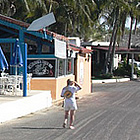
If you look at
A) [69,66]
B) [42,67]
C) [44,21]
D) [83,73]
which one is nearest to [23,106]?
[44,21]

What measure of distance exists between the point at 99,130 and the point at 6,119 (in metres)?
3.35

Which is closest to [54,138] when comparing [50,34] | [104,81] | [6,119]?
[6,119]

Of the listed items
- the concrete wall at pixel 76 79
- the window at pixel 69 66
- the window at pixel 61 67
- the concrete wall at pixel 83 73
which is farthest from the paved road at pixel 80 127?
the concrete wall at pixel 83 73

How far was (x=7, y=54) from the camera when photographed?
65.4 feet

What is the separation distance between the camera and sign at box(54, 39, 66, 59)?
59.2 ft

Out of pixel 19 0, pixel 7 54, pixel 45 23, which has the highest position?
pixel 19 0

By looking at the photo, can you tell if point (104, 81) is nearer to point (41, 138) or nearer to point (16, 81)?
point (16, 81)

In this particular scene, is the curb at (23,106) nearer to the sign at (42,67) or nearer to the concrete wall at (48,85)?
the concrete wall at (48,85)

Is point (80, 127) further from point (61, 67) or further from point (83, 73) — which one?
point (83, 73)

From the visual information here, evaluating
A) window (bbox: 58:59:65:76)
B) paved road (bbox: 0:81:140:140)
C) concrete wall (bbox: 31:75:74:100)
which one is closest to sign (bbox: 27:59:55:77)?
concrete wall (bbox: 31:75:74:100)

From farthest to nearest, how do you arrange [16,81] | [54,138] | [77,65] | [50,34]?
[77,65], [50,34], [16,81], [54,138]

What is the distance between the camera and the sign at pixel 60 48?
18.0 m

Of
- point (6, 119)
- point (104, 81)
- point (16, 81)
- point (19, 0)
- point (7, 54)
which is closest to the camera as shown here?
point (6, 119)

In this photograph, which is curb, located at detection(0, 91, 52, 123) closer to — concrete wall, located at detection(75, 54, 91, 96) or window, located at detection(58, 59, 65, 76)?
window, located at detection(58, 59, 65, 76)
